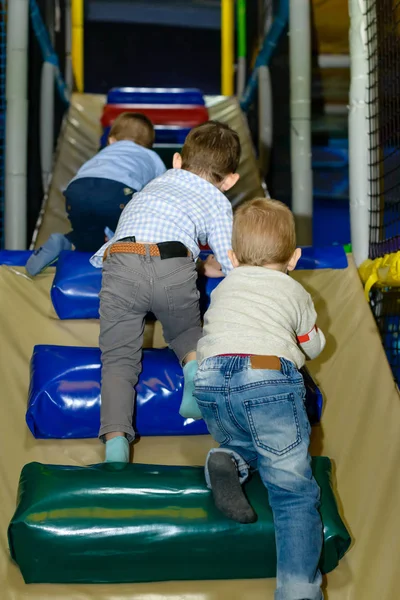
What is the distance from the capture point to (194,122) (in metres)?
4.08

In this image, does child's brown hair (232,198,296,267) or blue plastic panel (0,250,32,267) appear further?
blue plastic panel (0,250,32,267)

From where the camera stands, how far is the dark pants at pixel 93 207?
8.25 feet

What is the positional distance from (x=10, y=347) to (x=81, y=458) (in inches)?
17.5

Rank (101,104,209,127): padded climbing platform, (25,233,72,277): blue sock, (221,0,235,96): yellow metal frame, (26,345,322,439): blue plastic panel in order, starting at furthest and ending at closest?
(221,0,235,96): yellow metal frame < (101,104,209,127): padded climbing platform < (25,233,72,277): blue sock < (26,345,322,439): blue plastic panel

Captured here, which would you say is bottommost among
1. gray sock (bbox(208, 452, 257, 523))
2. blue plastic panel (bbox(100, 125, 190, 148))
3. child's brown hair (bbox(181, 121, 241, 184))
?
gray sock (bbox(208, 452, 257, 523))

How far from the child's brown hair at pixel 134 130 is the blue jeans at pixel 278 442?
156cm

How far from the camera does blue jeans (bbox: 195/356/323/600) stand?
132cm

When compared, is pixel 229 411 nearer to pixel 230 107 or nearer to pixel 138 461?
pixel 138 461

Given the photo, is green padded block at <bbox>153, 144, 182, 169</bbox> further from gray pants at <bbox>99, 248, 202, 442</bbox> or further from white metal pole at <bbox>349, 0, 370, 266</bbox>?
gray pants at <bbox>99, 248, 202, 442</bbox>

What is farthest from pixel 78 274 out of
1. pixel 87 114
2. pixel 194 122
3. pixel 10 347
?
pixel 87 114

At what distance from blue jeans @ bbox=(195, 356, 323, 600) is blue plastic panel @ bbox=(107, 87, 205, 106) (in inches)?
125

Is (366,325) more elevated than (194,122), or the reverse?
(194,122)

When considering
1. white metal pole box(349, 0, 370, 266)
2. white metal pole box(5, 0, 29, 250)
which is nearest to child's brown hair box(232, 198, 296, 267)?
white metal pole box(349, 0, 370, 266)

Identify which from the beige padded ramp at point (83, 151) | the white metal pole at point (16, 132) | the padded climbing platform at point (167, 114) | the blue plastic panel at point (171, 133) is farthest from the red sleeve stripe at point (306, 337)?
the padded climbing platform at point (167, 114)
